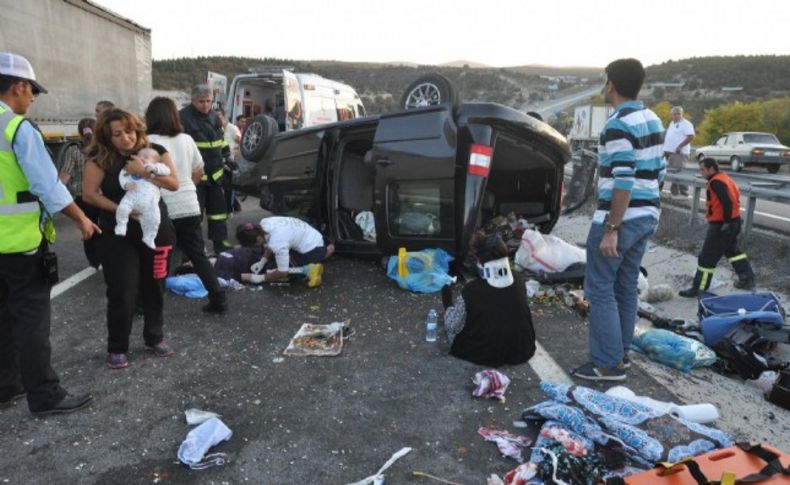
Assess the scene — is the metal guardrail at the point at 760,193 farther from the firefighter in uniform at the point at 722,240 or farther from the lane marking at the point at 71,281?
the lane marking at the point at 71,281

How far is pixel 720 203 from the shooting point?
219 inches

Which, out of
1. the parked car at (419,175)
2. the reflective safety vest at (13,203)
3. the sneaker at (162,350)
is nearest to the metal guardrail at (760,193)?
the parked car at (419,175)

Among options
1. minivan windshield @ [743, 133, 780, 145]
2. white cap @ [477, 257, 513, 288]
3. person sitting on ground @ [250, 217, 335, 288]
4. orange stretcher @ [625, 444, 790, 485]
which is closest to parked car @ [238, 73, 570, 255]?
person sitting on ground @ [250, 217, 335, 288]

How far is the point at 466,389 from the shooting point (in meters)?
3.39

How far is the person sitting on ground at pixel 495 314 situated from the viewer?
11.9 feet

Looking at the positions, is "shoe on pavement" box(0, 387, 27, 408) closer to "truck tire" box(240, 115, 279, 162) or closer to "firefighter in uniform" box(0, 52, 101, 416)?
"firefighter in uniform" box(0, 52, 101, 416)

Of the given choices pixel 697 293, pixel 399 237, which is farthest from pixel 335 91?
pixel 697 293

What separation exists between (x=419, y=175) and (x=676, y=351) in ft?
8.23

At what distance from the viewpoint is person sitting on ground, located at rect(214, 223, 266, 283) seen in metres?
5.47

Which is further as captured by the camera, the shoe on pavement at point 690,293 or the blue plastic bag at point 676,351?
the shoe on pavement at point 690,293

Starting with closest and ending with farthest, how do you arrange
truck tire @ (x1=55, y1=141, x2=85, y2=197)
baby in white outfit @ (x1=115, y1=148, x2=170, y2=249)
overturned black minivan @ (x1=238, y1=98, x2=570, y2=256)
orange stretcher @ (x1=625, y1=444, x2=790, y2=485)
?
1. orange stretcher @ (x1=625, y1=444, x2=790, y2=485)
2. baby in white outfit @ (x1=115, y1=148, x2=170, y2=249)
3. overturned black minivan @ (x1=238, y1=98, x2=570, y2=256)
4. truck tire @ (x1=55, y1=141, x2=85, y2=197)

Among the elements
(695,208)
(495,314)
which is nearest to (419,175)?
(495,314)

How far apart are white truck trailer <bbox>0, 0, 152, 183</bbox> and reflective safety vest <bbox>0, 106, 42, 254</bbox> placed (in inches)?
217

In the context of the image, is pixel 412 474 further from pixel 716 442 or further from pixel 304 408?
pixel 716 442
